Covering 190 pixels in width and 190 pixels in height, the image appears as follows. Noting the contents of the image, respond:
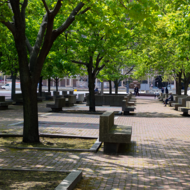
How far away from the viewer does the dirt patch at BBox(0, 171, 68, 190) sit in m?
4.75

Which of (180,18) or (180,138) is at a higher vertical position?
(180,18)

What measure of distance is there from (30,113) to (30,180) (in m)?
3.87

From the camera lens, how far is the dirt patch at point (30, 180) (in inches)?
187

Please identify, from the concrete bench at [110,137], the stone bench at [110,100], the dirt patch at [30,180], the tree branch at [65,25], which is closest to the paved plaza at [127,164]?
the concrete bench at [110,137]

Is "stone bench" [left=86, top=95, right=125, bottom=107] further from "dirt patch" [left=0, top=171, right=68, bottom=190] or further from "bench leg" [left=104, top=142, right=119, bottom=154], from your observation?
"dirt patch" [left=0, top=171, right=68, bottom=190]

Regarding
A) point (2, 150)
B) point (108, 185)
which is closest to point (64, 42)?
point (2, 150)

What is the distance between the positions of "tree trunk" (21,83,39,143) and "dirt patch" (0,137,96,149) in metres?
0.25

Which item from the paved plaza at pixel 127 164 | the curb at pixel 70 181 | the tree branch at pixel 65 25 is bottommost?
the paved plaza at pixel 127 164

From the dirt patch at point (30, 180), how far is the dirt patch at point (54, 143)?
2.77 meters

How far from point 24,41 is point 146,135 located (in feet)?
16.7

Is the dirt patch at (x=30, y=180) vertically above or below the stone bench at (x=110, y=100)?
below

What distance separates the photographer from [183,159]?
7.13 m

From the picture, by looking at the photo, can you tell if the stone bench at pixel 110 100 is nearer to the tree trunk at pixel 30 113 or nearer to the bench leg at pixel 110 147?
the tree trunk at pixel 30 113

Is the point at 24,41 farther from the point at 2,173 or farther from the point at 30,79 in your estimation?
the point at 2,173
